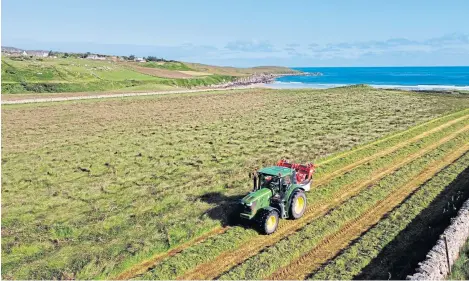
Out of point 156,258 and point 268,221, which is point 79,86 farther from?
point 268,221

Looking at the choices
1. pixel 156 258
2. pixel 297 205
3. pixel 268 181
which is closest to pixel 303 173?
pixel 297 205

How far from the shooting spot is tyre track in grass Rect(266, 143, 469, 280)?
1211 centimetres

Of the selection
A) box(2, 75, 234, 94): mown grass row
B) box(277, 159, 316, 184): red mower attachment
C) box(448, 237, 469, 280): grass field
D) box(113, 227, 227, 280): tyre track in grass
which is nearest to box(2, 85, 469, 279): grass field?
box(113, 227, 227, 280): tyre track in grass

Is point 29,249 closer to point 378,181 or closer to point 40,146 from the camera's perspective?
point 378,181

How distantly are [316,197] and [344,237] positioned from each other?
12.2ft

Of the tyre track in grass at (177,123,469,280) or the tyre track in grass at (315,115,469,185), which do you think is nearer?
the tyre track in grass at (177,123,469,280)

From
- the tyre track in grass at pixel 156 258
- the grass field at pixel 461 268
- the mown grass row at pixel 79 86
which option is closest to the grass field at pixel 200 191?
the tyre track in grass at pixel 156 258

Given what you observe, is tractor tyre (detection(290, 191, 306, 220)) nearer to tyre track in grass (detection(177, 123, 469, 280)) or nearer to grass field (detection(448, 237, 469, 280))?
tyre track in grass (detection(177, 123, 469, 280))

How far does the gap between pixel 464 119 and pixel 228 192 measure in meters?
32.1

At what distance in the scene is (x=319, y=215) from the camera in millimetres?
15945

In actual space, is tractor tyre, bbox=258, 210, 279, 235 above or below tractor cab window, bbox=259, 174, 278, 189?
below

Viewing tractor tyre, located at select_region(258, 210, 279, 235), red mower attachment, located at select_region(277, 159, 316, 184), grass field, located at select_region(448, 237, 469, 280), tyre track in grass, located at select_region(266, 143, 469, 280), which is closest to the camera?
grass field, located at select_region(448, 237, 469, 280)

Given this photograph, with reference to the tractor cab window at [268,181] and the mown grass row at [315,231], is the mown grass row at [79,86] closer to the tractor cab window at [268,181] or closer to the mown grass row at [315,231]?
the tractor cab window at [268,181]

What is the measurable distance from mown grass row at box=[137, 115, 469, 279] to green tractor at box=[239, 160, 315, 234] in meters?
0.78
